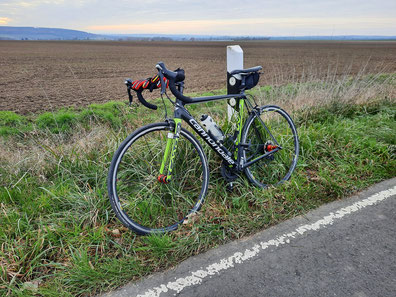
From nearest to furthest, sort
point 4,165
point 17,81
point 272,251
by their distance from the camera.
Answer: point 272,251, point 4,165, point 17,81

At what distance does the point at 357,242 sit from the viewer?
2.50 meters

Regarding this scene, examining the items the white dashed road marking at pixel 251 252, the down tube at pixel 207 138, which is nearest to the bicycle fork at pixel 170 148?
the down tube at pixel 207 138

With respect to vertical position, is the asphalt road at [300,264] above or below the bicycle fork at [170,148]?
below

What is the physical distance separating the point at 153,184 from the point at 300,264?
1.57 meters

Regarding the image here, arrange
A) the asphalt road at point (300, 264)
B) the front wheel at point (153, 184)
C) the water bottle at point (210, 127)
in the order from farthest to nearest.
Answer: the water bottle at point (210, 127), the front wheel at point (153, 184), the asphalt road at point (300, 264)

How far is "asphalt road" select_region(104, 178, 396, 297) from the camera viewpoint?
6.68 feet

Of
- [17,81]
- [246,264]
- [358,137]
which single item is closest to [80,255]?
[246,264]

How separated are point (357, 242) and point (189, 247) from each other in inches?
56.5

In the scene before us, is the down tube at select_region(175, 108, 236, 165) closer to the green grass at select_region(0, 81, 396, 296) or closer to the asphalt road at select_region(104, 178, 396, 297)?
the green grass at select_region(0, 81, 396, 296)

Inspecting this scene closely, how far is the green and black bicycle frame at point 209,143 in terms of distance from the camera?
104 inches

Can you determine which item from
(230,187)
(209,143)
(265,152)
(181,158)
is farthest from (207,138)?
(265,152)

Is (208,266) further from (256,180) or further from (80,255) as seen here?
(256,180)

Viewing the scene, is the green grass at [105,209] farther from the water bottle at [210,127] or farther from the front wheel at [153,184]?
the water bottle at [210,127]

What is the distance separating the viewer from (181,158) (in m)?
3.27
